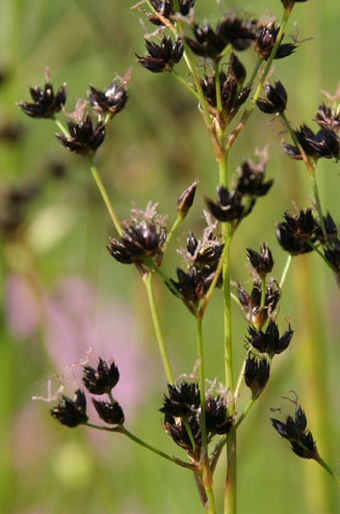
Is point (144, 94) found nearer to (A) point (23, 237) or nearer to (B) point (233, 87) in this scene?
(A) point (23, 237)

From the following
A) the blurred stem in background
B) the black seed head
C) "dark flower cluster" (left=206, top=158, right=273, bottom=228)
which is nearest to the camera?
"dark flower cluster" (left=206, top=158, right=273, bottom=228)

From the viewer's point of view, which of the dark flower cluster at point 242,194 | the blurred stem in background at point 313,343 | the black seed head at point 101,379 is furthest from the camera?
the blurred stem in background at point 313,343

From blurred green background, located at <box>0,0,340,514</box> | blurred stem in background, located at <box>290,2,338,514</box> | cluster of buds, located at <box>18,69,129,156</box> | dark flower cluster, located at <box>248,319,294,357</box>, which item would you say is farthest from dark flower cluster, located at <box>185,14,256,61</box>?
blurred stem in background, located at <box>290,2,338,514</box>

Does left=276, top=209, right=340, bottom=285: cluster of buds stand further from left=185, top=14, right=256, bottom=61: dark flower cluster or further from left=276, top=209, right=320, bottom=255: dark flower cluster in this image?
left=185, top=14, right=256, bottom=61: dark flower cluster

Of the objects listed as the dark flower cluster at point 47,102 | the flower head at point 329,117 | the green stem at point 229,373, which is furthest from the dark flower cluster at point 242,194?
the dark flower cluster at point 47,102

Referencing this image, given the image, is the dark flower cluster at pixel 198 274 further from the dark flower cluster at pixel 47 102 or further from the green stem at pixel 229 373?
the dark flower cluster at pixel 47 102

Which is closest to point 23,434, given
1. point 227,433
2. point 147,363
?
point 147,363

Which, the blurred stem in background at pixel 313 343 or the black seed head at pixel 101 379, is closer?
the black seed head at pixel 101 379
